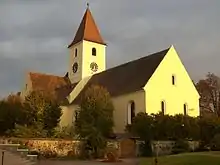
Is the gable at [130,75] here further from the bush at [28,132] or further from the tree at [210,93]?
A: the tree at [210,93]

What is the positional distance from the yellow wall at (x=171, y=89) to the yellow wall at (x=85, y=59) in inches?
712

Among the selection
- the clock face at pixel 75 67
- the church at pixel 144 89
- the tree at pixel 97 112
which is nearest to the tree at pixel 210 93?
the church at pixel 144 89

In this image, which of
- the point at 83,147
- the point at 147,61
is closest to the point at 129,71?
the point at 147,61

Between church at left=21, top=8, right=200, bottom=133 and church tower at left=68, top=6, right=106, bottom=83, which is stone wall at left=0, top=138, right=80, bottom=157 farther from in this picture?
church tower at left=68, top=6, right=106, bottom=83

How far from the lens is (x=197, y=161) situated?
21.3 metres

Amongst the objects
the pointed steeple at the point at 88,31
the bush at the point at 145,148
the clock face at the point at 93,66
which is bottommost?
the bush at the point at 145,148

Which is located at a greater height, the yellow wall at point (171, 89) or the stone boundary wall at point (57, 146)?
the yellow wall at point (171, 89)

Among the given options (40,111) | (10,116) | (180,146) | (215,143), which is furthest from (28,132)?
(215,143)

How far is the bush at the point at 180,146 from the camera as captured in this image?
112 ft

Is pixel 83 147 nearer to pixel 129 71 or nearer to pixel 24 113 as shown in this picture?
pixel 24 113

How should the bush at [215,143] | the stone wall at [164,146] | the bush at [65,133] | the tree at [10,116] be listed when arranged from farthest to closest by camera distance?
1. the tree at [10,116]
2. the bush at [65,133]
3. the stone wall at [164,146]
4. the bush at [215,143]

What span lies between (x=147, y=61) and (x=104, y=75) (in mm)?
9153

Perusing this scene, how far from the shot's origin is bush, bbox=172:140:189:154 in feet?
112

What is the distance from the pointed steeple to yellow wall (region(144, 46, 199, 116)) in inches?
774
